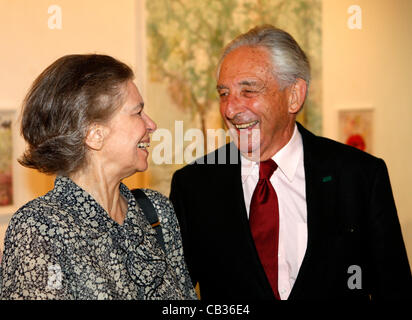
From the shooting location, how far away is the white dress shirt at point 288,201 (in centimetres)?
250

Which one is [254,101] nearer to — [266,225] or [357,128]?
[266,225]

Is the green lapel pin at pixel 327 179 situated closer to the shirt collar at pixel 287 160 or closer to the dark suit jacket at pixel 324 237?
the dark suit jacket at pixel 324 237

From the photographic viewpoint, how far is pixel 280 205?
2588 millimetres

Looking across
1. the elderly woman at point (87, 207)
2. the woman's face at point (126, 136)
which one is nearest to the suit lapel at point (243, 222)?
the elderly woman at point (87, 207)

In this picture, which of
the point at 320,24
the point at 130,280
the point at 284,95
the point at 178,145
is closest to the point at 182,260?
the point at 130,280

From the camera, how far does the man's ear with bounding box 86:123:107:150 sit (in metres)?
2.09

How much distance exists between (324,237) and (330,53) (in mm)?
3171

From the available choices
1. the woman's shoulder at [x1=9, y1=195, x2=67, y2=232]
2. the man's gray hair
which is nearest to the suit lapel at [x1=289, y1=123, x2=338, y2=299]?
the man's gray hair

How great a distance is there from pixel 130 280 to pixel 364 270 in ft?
3.78

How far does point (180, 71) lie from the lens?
4.43 m

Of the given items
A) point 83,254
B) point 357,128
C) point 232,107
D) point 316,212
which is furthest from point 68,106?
point 357,128

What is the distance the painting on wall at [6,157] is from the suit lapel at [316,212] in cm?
206

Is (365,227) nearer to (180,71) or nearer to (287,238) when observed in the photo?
(287,238)

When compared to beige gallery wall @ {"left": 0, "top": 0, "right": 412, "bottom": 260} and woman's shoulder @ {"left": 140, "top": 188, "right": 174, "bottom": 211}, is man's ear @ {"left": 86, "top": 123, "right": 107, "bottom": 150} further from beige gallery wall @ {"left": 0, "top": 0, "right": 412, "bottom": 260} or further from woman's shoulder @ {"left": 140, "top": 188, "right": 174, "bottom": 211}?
beige gallery wall @ {"left": 0, "top": 0, "right": 412, "bottom": 260}
